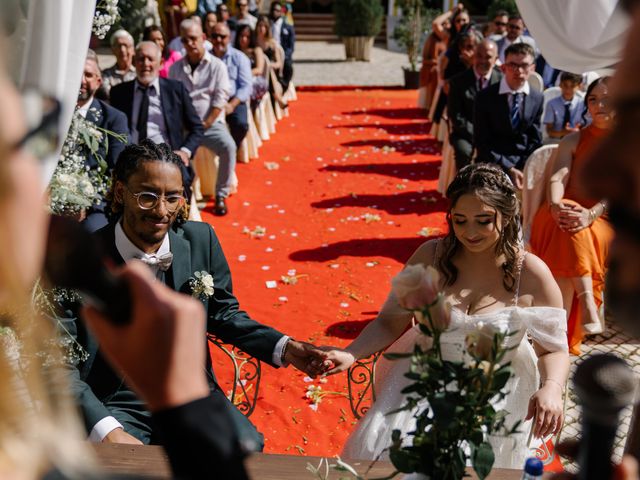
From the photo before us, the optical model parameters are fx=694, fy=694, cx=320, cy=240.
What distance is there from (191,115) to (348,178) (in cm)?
351

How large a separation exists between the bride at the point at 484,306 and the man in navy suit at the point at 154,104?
376 cm

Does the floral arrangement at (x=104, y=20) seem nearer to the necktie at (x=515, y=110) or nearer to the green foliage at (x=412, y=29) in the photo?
the necktie at (x=515, y=110)

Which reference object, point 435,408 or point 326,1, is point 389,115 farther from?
point 326,1

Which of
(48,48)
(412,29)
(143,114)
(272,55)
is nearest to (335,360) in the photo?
(48,48)

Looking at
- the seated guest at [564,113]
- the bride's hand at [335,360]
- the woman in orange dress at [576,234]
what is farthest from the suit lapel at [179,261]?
the seated guest at [564,113]

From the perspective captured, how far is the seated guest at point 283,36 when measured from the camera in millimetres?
14383

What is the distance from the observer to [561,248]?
4.94 meters

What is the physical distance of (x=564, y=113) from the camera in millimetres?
7086

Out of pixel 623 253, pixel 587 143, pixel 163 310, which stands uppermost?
pixel 623 253

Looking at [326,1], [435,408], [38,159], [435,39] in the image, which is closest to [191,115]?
[435,408]

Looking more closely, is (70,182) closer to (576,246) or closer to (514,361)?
(514,361)

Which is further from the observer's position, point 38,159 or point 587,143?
point 587,143

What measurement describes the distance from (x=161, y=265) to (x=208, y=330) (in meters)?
0.39

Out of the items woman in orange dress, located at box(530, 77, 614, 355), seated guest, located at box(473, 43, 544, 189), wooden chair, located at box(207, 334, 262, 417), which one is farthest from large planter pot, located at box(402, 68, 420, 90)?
wooden chair, located at box(207, 334, 262, 417)
